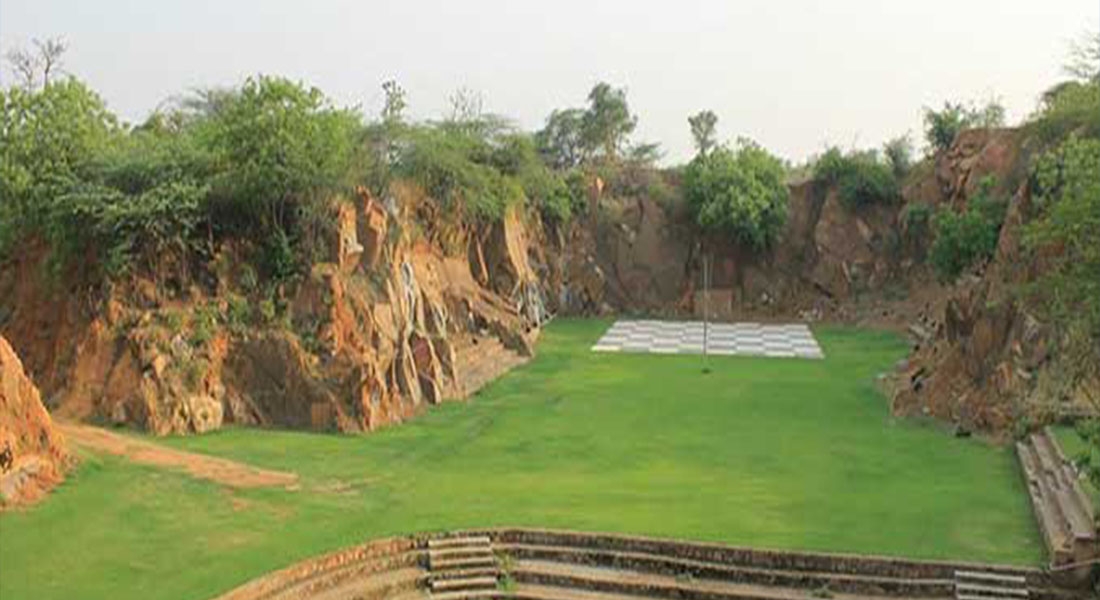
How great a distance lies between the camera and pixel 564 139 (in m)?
45.5

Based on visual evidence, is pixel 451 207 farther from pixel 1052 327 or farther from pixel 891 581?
pixel 891 581

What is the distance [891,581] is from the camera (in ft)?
35.4

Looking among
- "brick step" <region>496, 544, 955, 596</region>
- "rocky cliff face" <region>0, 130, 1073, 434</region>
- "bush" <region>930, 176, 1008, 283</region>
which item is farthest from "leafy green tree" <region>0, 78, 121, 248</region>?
"bush" <region>930, 176, 1008, 283</region>

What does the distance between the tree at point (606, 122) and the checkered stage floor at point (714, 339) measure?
12853 millimetres

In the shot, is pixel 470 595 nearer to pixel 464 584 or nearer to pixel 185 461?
pixel 464 584

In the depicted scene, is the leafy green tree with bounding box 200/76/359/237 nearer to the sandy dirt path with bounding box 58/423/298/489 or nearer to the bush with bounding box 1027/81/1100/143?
the sandy dirt path with bounding box 58/423/298/489

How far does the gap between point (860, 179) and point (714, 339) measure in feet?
32.3

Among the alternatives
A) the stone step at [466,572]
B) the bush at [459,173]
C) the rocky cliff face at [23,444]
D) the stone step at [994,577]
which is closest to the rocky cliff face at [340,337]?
the bush at [459,173]

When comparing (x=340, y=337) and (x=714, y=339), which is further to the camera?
(x=714, y=339)

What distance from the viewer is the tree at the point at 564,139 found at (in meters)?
45.2

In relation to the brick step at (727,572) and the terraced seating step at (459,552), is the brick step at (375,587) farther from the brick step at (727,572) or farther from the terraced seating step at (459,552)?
the brick step at (727,572)

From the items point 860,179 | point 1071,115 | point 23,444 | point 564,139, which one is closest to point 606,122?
→ point 564,139

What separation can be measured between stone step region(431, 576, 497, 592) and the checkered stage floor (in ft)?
54.4

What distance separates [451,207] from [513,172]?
405 cm
